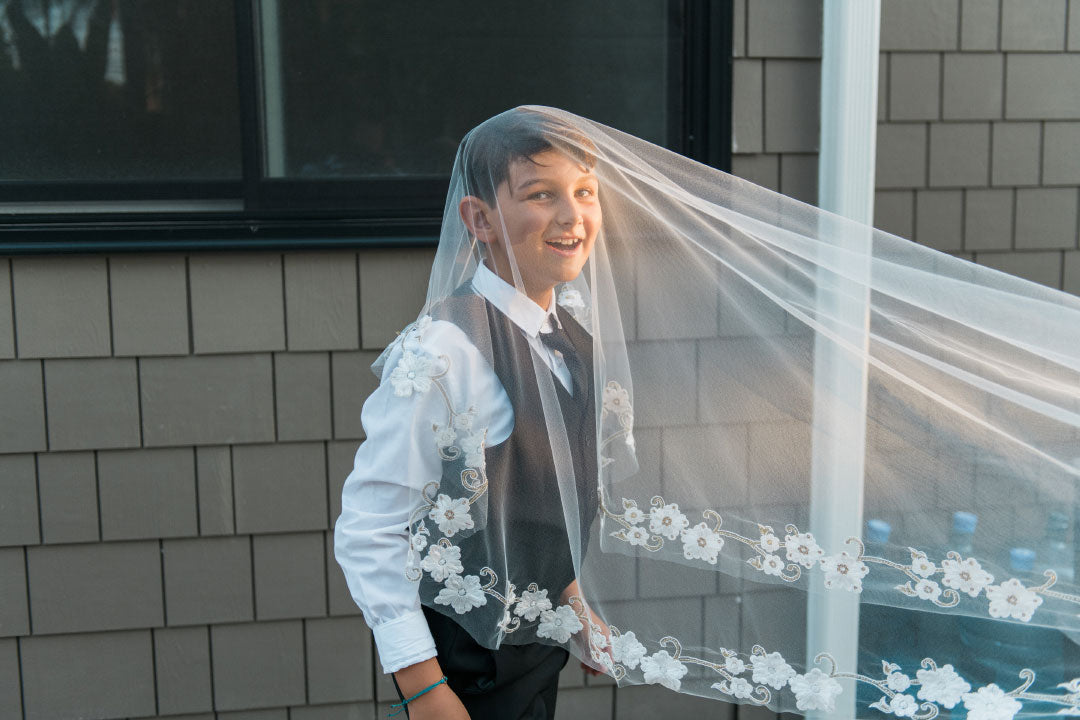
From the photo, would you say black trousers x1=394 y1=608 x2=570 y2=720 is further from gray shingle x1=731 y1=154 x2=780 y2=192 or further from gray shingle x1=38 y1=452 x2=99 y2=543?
gray shingle x1=731 y1=154 x2=780 y2=192

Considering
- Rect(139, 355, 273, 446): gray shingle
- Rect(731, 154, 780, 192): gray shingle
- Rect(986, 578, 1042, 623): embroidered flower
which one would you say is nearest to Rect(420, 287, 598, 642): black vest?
Rect(986, 578, 1042, 623): embroidered flower

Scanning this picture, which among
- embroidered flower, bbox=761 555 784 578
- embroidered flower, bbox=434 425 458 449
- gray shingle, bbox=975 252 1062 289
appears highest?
gray shingle, bbox=975 252 1062 289

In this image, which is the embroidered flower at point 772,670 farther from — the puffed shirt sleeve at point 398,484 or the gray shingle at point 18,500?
the gray shingle at point 18,500

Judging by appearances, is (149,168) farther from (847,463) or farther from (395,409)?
(847,463)

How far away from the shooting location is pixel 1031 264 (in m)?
3.21

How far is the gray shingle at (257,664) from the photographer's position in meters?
2.88

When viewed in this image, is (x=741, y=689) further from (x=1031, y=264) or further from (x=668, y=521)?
(x=1031, y=264)

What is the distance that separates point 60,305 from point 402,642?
1680mm

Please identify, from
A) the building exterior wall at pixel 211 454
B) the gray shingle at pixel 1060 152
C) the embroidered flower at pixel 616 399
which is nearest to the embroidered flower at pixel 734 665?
the embroidered flower at pixel 616 399

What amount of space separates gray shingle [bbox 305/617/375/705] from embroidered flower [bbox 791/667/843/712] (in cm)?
157

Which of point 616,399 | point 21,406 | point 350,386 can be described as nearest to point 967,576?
point 616,399

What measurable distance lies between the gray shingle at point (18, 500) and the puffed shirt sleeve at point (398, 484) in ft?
5.04

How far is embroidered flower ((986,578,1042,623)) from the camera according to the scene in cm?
156

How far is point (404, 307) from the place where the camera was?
2.84 meters
